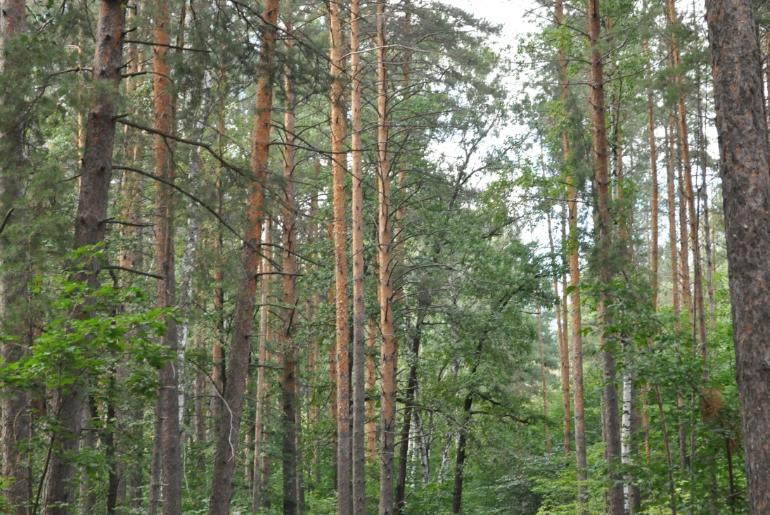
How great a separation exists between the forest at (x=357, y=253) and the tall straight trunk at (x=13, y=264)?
35 millimetres

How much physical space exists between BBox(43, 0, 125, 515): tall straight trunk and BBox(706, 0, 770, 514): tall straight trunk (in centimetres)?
521

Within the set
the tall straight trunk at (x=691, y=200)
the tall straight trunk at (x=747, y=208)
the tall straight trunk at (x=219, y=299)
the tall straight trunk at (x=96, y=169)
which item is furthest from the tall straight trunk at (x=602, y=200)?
the tall straight trunk at (x=96, y=169)

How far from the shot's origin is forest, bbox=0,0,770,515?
249 inches

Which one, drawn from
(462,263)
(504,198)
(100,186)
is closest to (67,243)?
(100,186)

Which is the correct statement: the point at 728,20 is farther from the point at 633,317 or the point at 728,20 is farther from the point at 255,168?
the point at 255,168

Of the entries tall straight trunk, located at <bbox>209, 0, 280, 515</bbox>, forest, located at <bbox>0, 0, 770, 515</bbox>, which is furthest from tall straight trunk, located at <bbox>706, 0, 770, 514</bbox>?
tall straight trunk, located at <bbox>209, 0, 280, 515</bbox>

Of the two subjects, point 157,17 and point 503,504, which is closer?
point 157,17

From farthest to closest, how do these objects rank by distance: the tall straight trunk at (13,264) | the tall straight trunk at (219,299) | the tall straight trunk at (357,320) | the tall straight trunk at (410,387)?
the tall straight trunk at (410,387) < the tall straight trunk at (357,320) < the tall straight trunk at (219,299) < the tall straight trunk at (13,264)

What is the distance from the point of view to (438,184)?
16484 millimetres

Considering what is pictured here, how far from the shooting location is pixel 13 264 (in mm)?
6906

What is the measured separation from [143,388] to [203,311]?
688 centimetres

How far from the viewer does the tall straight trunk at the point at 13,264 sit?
677cm

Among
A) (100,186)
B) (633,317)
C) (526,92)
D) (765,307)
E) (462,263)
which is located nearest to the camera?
(765,307)

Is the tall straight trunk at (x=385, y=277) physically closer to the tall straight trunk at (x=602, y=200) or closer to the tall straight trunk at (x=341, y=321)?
the tall straight trunk at (x=341, y=321)
